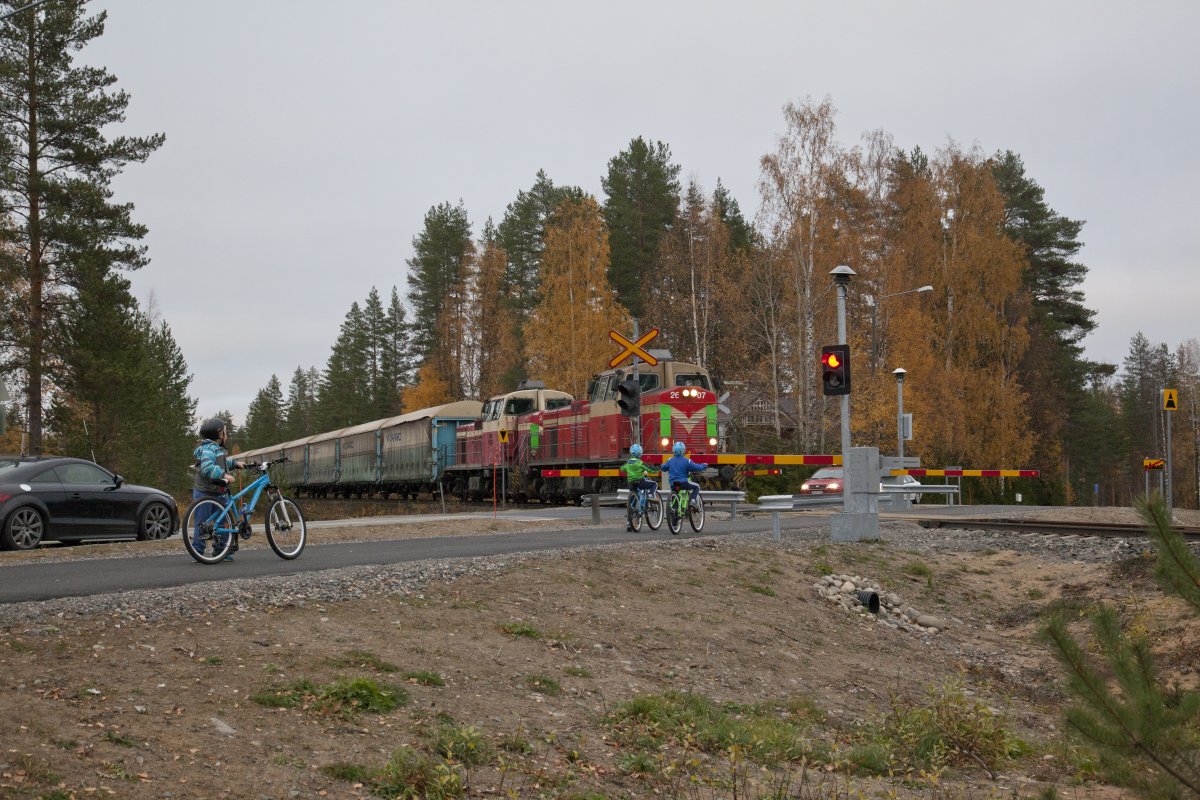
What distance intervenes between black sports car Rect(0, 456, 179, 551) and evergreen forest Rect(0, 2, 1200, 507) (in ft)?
47.4

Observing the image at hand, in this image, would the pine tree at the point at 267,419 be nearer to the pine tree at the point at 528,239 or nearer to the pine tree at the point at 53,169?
the pine tree at the point at 528,239

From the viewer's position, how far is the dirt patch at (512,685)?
18.6ft

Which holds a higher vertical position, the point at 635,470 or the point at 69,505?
the point at 635,470

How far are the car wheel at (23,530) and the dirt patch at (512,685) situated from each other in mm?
7977

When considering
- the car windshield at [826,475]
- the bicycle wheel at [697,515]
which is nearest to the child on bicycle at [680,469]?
the bicycle wheel at [697,515]

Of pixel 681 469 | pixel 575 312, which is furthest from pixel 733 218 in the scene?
pixel 681 469

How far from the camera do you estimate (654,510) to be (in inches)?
725

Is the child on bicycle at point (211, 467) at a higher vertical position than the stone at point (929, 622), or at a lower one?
higher

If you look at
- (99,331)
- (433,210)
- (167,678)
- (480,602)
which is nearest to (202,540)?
(480,602)

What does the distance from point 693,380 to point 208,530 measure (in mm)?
17901

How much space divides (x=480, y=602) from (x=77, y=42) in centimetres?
3084

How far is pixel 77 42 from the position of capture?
109 ft

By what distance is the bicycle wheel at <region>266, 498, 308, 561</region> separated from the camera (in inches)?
501

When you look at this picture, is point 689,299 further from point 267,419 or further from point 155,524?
point 267,419
